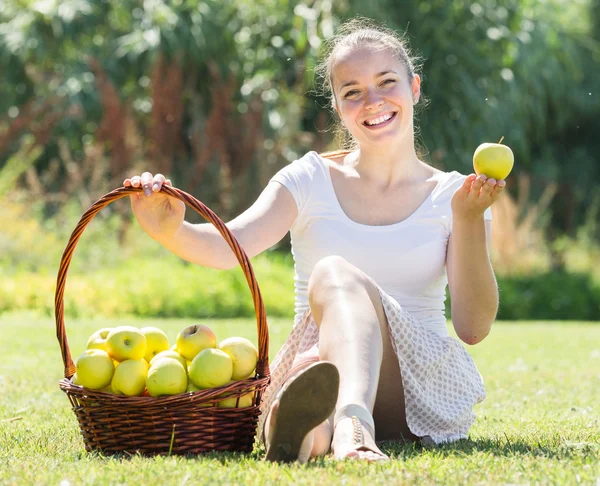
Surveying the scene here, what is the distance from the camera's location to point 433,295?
3031 mm

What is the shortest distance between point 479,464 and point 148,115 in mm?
11075

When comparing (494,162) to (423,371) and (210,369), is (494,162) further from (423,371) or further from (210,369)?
(210,369)

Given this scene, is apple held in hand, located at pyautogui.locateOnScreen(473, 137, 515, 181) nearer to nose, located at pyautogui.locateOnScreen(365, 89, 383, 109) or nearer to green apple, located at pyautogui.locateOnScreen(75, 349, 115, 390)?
nose, located at pyautogui.locateOnScreen(365, 89, 383, 109)

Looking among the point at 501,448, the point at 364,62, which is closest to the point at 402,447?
the point at 501,448

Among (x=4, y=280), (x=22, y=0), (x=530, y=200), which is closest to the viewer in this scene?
(x=4, y=280)

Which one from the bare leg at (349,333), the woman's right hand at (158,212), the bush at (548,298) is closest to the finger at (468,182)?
the bare leg at (349,333)

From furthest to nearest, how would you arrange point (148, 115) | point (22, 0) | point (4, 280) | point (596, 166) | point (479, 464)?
point (596, 166) < point (22, 0) < point (148, 115) < point (4, 280) < point (479, 464)

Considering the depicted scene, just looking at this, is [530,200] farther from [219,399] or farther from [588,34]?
[219,399]

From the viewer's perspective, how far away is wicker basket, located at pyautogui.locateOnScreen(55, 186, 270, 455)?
7.86 feet

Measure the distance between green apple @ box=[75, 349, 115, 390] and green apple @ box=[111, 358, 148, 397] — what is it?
3 cm

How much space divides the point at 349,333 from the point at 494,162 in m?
0.68

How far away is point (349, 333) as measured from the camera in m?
2.49

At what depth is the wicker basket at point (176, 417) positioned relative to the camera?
7.86ft

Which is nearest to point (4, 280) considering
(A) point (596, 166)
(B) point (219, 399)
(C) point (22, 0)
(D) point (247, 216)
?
(D) point (247, 216)
